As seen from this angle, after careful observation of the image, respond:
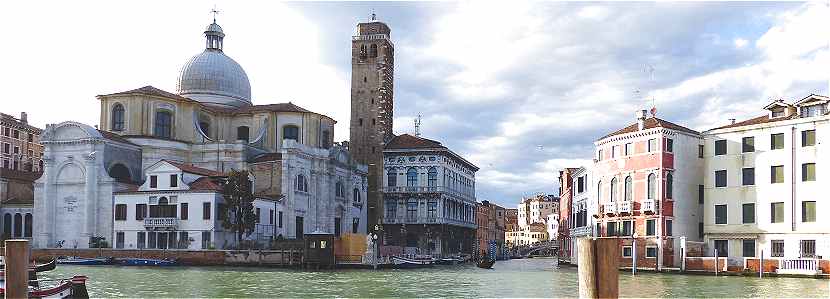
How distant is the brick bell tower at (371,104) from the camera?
63.9m

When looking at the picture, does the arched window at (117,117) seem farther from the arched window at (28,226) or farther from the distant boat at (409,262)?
the distant boat at (409,262)

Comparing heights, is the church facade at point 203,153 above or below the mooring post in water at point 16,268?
above

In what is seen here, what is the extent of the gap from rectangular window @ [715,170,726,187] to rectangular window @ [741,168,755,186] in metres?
0.79

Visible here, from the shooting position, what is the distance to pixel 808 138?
3559 centimetres

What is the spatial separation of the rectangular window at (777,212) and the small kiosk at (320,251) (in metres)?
18.3

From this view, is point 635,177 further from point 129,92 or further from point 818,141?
point 129,92

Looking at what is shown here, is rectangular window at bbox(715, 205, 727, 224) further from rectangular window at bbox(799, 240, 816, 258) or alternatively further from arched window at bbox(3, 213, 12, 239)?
arched window at bbox(3, 213, 12, 239)

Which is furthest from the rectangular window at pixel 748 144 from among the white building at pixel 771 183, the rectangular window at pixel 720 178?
the rectangular window at pixel 720 178

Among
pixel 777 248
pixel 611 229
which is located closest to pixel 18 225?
pixel 611 229

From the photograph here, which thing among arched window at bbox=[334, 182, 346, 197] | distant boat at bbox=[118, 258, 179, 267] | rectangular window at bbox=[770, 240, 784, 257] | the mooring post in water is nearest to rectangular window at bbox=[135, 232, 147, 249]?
distant boat at bbox=[118, 258, 179, 267]

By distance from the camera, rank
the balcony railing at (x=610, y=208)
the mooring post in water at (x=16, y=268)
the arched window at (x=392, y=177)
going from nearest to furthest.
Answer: the mooring post in water at (x=16, y=268), the balcony railing at (x=610, y=208), the arched window at (x=392, y=177)

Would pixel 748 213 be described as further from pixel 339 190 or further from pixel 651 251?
pixel 339 190

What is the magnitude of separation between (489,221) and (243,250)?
5547cm

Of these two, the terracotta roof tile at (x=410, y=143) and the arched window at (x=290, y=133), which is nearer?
the arched window at (x=290, y=133)
